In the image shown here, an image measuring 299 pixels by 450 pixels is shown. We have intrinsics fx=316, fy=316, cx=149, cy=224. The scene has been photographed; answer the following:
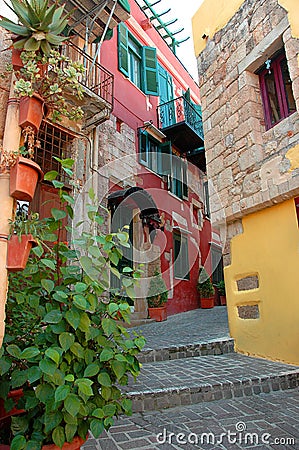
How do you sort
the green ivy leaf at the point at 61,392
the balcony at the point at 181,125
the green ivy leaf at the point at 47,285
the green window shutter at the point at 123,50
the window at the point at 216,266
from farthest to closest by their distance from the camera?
1. the window at the point at 216,266
2. the balcony at the point at 181,125
3. the green window shutter at the point at 123,50
4. the green ivy leaf at the point at 47,285
5. the green ivy leaf at the point at 61,392

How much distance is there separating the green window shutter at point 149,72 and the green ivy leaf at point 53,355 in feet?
31.0

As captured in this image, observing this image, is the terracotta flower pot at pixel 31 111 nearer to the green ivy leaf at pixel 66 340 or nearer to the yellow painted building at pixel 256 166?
the green ivy leaf at pixel 66 340

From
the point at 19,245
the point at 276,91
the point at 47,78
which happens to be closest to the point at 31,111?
the point at 47,78

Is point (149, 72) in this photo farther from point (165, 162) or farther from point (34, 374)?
point (34, 374)

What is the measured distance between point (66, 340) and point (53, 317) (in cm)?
13

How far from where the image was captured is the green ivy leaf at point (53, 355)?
1.36 metres

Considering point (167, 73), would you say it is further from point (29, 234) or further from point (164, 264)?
point (29, 234)

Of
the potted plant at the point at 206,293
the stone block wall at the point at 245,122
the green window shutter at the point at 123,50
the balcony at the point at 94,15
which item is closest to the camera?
the stone block wall at the point at 245,122

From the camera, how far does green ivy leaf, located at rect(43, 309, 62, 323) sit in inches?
59.6

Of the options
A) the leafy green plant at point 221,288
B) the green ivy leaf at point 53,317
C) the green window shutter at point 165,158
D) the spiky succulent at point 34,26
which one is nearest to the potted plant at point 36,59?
the spiky succulent at point 34,26

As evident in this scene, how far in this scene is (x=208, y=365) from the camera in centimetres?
370

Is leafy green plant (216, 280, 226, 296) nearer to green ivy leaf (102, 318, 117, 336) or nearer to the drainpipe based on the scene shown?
green ivy leaf (102, 318, 117, 336)

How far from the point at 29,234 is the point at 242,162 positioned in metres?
3.74

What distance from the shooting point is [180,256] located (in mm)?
10594
